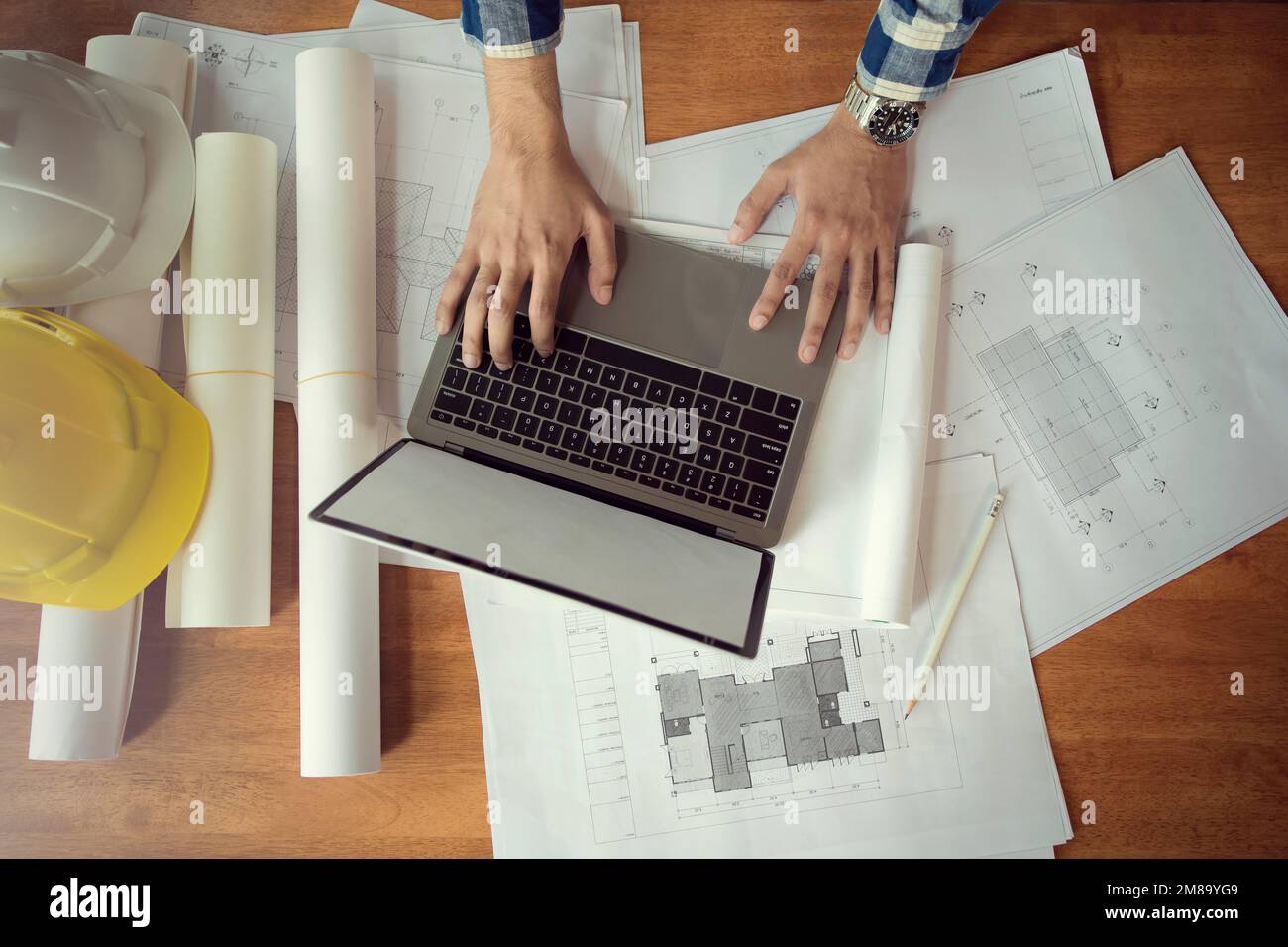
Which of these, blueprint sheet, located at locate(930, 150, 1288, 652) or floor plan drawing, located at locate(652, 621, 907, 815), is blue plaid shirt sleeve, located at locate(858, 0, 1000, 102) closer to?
blueprint sheet, located at locate(930, 150, 1288, 652)

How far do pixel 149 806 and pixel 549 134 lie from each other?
83 cm

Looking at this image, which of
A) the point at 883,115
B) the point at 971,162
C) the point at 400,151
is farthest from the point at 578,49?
the point at 971,162

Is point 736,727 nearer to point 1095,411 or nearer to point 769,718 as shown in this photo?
point 769,718

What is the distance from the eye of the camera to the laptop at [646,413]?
2.29ft

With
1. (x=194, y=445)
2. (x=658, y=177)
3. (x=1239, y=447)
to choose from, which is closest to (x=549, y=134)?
(x=658, y=177)

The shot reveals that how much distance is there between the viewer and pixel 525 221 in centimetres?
76

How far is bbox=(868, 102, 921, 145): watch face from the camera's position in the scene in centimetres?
75

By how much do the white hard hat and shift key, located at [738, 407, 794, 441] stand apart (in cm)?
62

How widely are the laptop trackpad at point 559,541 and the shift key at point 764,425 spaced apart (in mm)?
119

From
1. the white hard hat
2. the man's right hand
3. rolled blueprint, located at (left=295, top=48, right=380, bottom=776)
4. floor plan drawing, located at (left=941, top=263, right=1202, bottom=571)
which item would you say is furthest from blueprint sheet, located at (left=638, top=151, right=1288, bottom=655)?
the white hard hat

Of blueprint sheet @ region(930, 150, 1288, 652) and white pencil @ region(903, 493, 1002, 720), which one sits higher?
blueprint sheet @ region(930, 150, 1288, 652)

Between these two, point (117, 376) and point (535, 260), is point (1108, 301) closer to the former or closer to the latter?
point (535, 260)

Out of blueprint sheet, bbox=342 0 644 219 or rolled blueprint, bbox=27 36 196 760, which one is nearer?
rolled blueprint, bbox=27 36 196 760

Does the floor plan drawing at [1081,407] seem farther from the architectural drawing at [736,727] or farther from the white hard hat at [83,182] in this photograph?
the white hard hat at [83,182]
